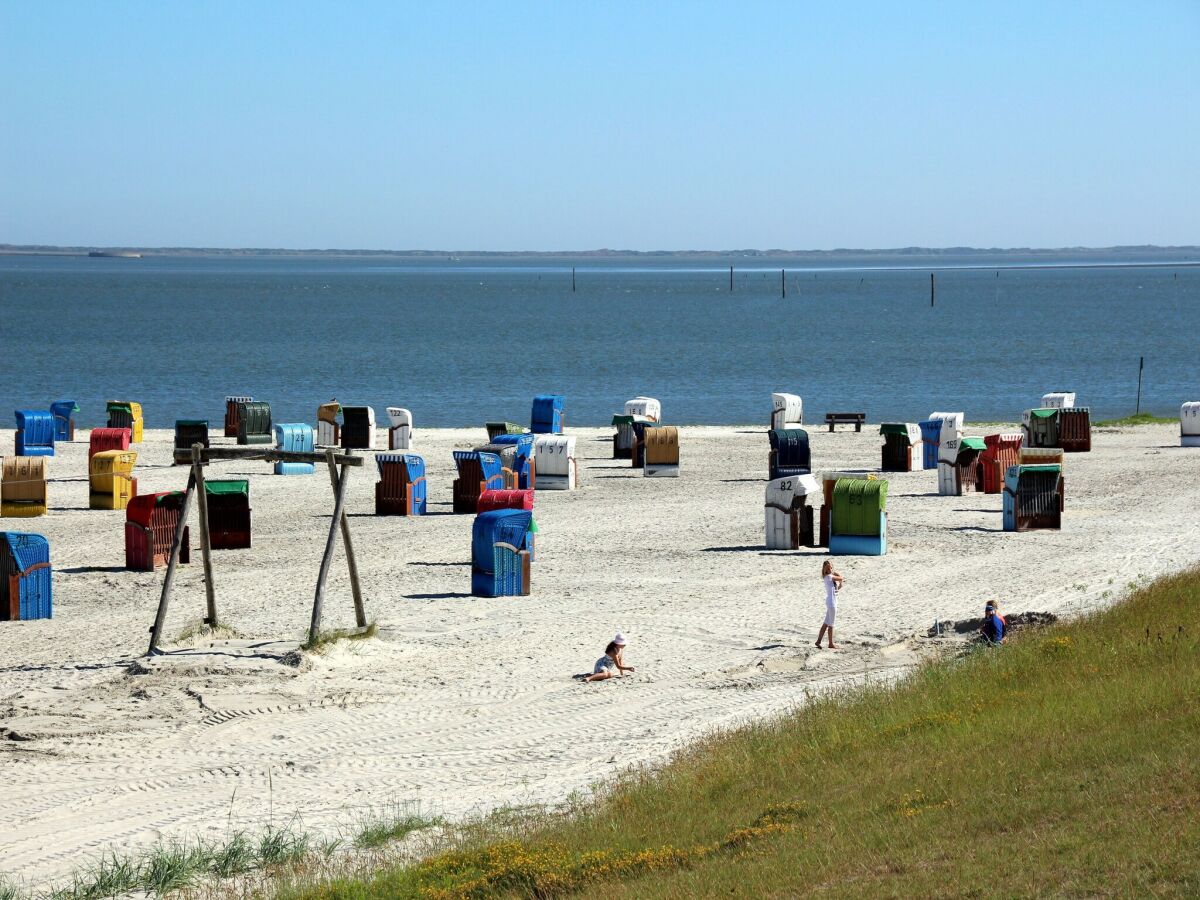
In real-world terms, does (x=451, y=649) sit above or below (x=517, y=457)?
below

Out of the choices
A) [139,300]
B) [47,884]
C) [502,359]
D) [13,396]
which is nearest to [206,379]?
[13,396]

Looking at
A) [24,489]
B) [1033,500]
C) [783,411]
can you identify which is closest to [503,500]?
[1033,500]

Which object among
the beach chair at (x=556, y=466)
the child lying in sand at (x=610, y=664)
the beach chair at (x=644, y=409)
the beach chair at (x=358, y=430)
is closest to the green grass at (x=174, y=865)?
the child lying in sand at (x=610, y=664)

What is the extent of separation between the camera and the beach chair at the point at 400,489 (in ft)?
94.4

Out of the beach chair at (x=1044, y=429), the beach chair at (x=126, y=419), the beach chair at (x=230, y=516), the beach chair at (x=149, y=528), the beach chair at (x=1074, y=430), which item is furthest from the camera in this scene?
the beach chair at (x=126, y=419)

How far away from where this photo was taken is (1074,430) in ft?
126

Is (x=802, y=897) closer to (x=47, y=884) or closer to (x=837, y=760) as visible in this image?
(x=837, y=760)

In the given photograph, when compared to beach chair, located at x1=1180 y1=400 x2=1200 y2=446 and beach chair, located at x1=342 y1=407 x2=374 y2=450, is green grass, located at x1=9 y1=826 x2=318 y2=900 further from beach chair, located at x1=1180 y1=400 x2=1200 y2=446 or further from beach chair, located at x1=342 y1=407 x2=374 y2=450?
beach chair, located at x1=1180 y1=400 x2=1200 y2=446

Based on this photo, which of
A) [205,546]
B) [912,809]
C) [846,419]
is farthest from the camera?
[846,419]

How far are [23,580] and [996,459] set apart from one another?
1952 centimetres

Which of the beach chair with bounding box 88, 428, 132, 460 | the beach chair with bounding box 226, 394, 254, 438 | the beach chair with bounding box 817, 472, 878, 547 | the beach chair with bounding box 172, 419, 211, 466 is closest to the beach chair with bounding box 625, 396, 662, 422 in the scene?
the beach chair with bounding box 226, 394, 254, 438

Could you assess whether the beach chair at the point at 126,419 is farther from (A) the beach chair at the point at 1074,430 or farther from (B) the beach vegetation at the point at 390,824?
(B) the beach vegetation at the point at 390,824

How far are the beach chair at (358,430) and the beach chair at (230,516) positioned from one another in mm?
14916

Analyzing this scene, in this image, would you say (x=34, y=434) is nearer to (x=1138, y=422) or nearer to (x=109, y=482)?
(x=109, y=482)
